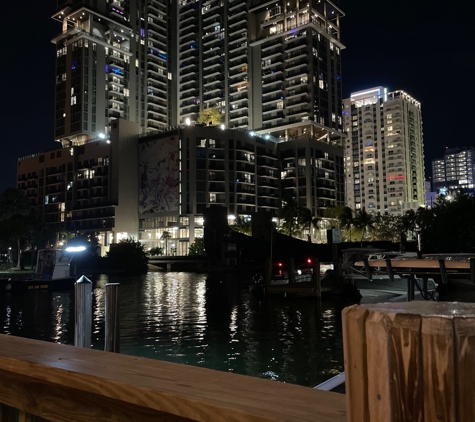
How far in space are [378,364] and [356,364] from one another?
7 centimetres

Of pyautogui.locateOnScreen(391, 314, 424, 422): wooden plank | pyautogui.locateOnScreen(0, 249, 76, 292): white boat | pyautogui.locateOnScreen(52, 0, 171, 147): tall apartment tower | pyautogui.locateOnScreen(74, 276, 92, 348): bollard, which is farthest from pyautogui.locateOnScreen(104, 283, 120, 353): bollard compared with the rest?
pyautogui.locateOnScreen(52, 0, 171, 147): tall apartment tower

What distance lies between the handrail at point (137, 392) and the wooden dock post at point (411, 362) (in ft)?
0.87

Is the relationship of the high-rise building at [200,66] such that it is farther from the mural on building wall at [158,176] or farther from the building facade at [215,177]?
the mural on building wall at [158,176]

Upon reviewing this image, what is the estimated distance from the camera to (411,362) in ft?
3.43

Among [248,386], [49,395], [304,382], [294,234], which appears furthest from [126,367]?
[294,234]

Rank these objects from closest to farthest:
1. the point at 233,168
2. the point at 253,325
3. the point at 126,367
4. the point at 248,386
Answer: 1. the point at 248,386
2. the point at 126,367
3. the point at 253,325
4. the point at 233,168

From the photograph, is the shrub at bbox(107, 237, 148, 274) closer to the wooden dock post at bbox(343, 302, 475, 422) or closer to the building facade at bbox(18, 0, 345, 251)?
the building facade at bbox(18, 0, 345, 251)

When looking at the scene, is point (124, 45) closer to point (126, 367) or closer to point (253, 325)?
point (253, 325)

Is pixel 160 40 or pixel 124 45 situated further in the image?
pixel 160 40

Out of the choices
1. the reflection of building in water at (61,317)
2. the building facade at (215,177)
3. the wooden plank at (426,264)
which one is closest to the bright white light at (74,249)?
the reflection of building in water at (61,317)

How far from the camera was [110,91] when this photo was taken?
13888 cm

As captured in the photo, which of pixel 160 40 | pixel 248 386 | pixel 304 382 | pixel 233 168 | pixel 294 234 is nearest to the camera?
pixel 248 386

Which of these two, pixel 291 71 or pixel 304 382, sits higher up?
pixel 291 71

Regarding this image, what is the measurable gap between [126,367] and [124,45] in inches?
6105
